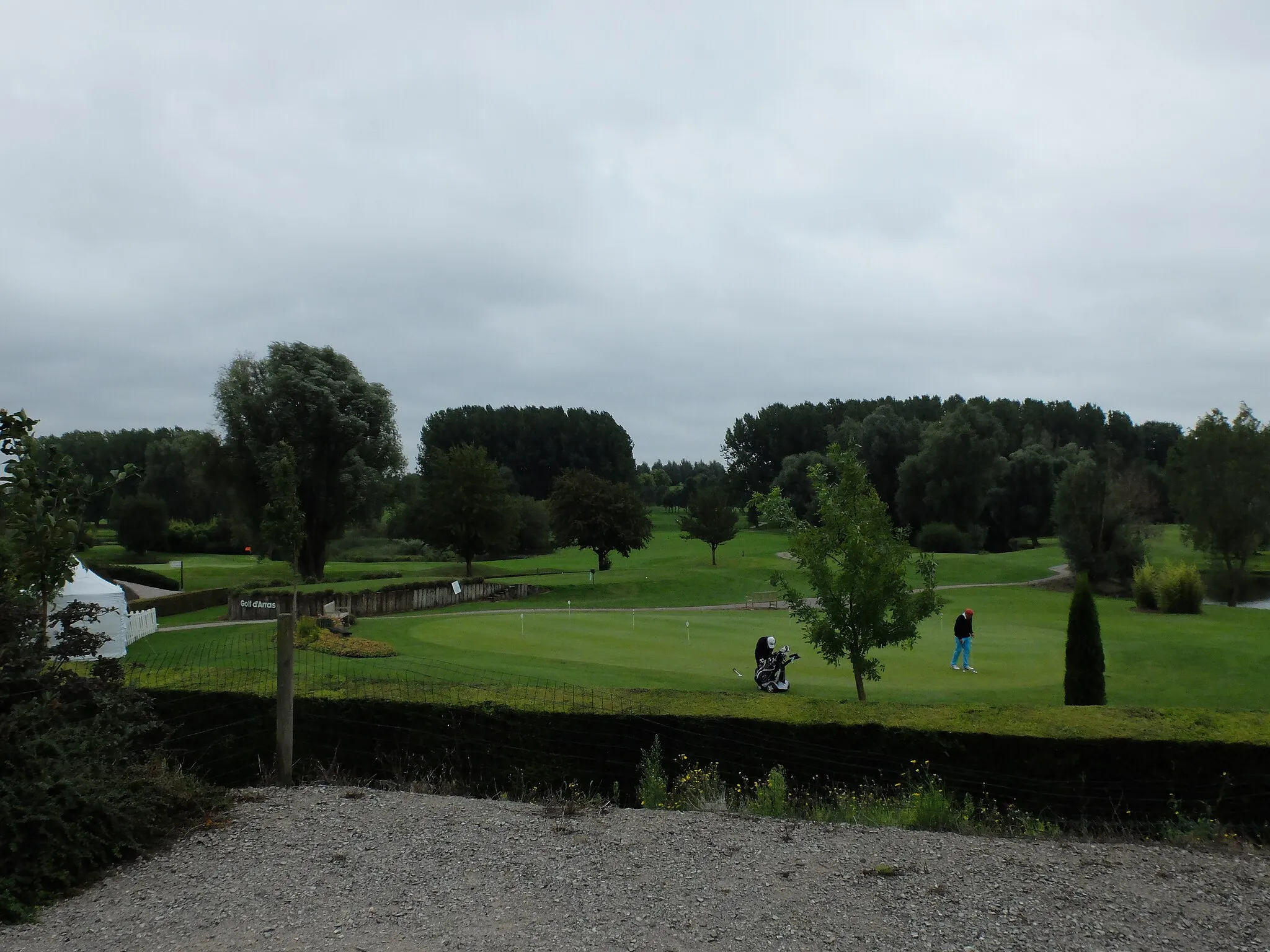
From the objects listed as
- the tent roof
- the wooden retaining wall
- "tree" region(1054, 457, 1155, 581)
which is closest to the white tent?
the tent roof

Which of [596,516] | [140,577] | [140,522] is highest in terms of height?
[596,516]

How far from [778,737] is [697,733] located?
82 cm

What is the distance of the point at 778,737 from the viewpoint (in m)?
9.69

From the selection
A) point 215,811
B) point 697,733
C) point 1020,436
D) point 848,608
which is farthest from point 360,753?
point 1020,436

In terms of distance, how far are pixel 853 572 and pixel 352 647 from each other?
12.2 m

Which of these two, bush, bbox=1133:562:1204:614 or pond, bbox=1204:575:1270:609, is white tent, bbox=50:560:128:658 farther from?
pond, bbox=1204:575:1270:609

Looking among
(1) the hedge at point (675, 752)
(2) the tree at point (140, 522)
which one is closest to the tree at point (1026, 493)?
(2) the tree at point (140, 522)

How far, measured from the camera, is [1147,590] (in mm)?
40812

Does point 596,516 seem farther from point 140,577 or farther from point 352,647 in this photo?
point 352,647

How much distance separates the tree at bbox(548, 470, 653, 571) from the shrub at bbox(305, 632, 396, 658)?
28657 millimetres

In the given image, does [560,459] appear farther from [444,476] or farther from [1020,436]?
[444,476]

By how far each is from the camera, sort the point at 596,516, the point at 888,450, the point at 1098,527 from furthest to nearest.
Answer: the point at 888,450
the point at 1098,527
the point at 596,516

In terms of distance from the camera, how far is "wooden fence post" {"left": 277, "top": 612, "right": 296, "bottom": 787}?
940 cm

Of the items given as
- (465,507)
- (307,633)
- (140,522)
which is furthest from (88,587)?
(140,522)
